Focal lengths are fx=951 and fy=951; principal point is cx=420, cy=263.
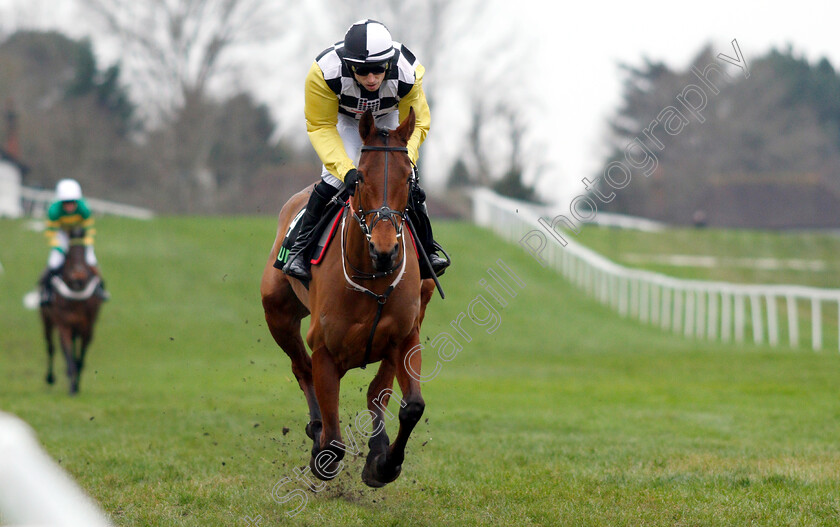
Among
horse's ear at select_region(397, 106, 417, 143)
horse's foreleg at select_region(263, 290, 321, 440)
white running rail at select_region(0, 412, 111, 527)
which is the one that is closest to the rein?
horse's ear at select_region(397, 106, 417, 143)

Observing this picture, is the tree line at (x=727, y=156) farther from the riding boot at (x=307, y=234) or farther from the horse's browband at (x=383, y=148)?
the horse's browband at (x=383, y=148)

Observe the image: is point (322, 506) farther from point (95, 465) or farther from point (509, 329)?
point (509, 329)

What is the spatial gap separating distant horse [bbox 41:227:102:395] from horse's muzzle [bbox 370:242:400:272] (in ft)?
28.4

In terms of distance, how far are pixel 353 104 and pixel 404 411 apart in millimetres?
1964

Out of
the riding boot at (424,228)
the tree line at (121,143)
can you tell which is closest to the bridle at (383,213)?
the riding boot at (424,228)

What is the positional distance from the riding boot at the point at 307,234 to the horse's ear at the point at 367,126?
34.7 inches

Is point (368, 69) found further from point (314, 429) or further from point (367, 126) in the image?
point (314, 429)

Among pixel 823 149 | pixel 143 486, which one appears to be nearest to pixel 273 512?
pixel 143 486

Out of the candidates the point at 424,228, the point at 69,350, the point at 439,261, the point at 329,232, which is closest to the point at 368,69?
the point at 329,232

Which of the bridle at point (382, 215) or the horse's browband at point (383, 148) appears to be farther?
the horse's browband at point (383, 148)

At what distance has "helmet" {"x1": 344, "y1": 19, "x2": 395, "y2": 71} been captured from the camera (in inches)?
216

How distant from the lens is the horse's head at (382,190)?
16.2 feet

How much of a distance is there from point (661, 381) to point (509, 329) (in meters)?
7.83

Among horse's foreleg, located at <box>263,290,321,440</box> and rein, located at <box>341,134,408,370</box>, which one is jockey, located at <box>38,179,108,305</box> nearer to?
horse's foreleg, located at <box>263,290,321,440</box>
